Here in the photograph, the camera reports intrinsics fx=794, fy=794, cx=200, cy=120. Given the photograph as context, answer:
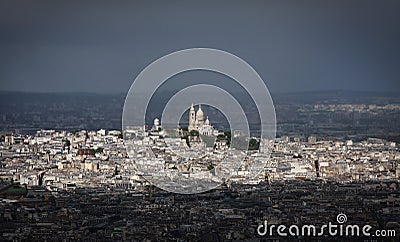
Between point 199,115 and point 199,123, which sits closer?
point 199,115

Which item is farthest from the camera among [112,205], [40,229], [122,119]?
[122,119]

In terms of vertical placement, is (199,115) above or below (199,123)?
above

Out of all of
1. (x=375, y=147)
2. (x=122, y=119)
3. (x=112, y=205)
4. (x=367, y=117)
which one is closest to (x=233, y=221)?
(x=112, y=205)

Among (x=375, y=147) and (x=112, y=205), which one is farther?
(x=375, y=147)

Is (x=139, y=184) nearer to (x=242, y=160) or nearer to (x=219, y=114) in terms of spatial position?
(x=242, y=160)

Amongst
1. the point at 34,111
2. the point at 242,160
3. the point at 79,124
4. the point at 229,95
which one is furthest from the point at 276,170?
the point at 34,111

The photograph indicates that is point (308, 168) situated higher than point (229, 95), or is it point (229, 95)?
point (229, 95)

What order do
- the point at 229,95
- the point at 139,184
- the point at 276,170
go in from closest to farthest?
1. the point at 139,184
2. the point at 276,170
3. the point at 229,95
